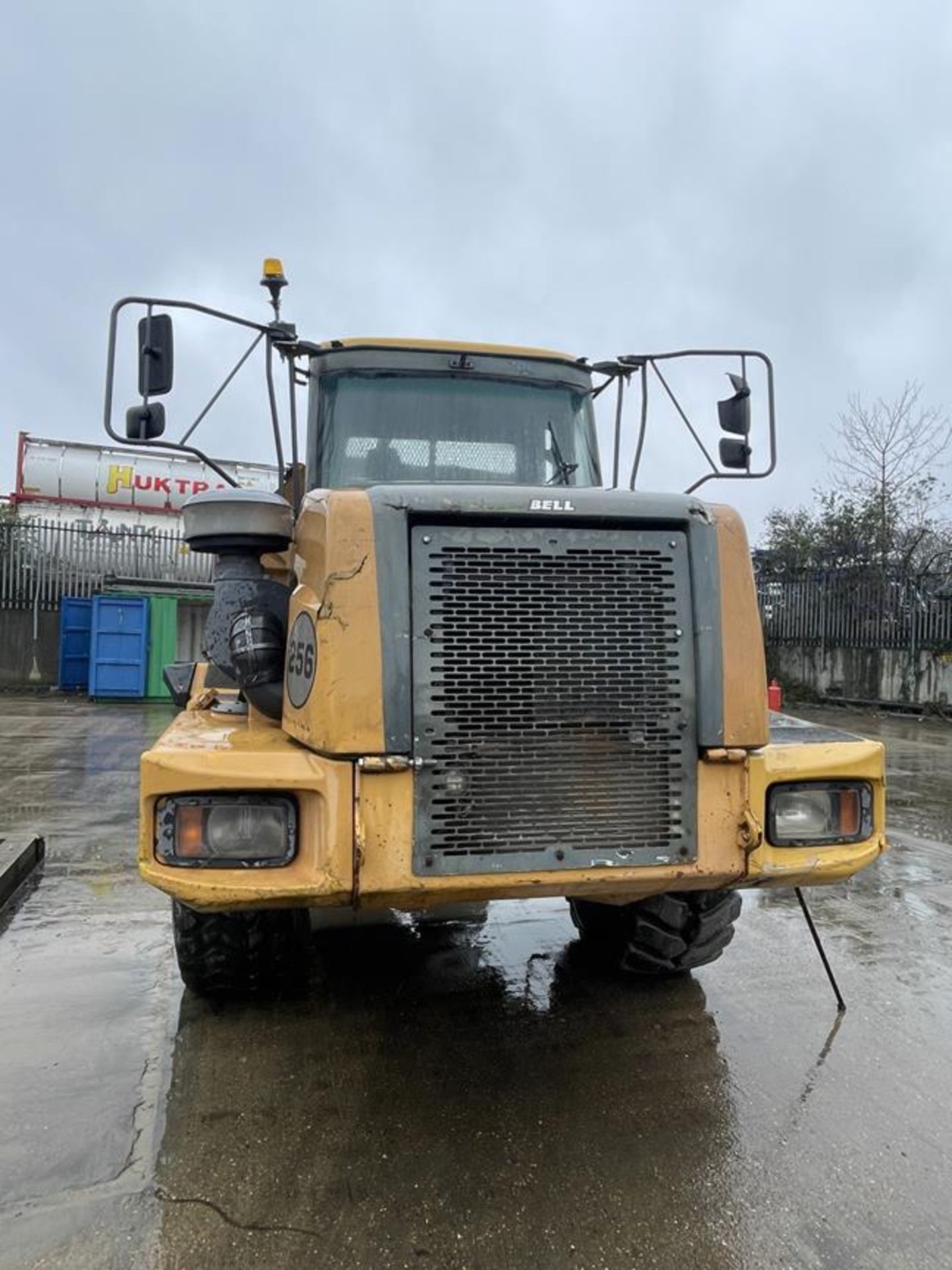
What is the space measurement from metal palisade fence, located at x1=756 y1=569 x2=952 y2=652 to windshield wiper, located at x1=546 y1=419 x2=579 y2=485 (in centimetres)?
1222

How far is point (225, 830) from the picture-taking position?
2.61 metres

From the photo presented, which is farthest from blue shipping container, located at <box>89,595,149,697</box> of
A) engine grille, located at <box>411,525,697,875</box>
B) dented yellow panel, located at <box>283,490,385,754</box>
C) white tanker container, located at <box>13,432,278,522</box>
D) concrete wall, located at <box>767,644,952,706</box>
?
engine grille, located at <box>411,525,697,875</box>

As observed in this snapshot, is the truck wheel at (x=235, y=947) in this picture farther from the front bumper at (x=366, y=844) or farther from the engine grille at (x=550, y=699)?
the engine grille at (x=550, y=699)

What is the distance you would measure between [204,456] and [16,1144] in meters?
2.45

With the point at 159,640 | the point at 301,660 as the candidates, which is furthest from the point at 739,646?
the point at 159,640

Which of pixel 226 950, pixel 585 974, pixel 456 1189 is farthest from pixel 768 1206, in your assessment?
pixel 226 950

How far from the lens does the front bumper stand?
255 centimetres

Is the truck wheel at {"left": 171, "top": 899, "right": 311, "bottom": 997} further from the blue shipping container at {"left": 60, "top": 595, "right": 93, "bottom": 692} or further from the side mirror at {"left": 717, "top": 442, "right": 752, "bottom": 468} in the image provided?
the blue shipping container at {"left": 60, "top": 595, "right": 93, "bottom": 692}

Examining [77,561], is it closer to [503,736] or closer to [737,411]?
[737,411]

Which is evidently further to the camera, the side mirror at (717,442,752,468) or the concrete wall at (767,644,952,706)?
the concrete wall at (767,644,952,706)

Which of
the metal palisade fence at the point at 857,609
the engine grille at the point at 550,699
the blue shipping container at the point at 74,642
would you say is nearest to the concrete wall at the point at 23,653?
the blue shipping container at the point at 74,642

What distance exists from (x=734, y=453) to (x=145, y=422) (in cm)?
268

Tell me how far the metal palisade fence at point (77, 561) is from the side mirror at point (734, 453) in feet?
44.5

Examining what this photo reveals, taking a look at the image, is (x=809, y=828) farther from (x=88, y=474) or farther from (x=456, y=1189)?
(x=88, y=474)
